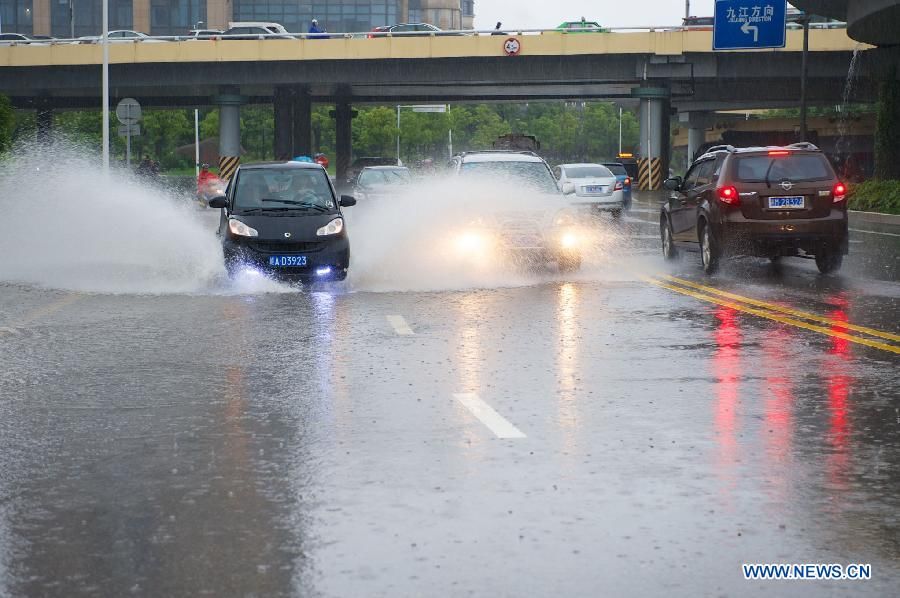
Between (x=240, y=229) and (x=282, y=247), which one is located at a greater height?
(x=240, y=229)

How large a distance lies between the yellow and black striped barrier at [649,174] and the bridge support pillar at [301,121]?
1628cm

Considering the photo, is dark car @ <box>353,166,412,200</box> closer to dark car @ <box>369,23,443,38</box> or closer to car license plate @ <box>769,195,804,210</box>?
car license plate @ <box>769,195,804,210</box>

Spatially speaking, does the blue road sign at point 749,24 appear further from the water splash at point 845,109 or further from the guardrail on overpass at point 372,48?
the guardrail on overpass at point 372,48

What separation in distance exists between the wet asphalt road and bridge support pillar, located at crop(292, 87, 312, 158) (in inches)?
2409

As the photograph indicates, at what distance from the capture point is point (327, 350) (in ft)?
42.2

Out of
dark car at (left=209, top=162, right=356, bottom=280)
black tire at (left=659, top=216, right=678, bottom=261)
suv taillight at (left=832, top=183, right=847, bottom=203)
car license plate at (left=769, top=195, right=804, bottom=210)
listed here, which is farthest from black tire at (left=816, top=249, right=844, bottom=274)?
dark car at (left=209, top=162, right=356, bottom=280)

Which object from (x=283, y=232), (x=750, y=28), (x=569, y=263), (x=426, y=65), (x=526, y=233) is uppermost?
(x=750, y=28)

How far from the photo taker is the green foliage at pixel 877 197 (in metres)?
41.6

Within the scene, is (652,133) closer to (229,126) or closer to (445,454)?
(229,126)

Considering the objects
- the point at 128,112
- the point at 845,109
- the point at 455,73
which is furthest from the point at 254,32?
the point at 845,109

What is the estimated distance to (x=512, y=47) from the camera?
66250 millimetres

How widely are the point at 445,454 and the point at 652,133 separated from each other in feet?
217

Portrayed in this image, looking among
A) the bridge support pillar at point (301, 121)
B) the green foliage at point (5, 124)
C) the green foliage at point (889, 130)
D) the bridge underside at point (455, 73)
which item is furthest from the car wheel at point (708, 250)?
the bridge support pillar at point (301, 121)

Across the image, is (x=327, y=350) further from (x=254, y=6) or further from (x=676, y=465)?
(x=254, y=6)
